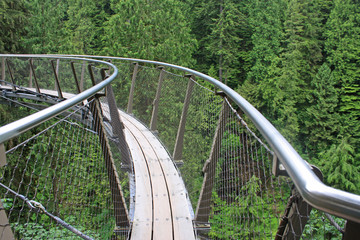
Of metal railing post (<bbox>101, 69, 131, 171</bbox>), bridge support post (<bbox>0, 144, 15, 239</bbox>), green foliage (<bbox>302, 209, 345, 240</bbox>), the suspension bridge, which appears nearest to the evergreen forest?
the suspension bridge

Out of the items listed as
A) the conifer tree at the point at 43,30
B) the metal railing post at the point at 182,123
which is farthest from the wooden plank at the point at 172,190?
the conifer tree at the point at 43,30

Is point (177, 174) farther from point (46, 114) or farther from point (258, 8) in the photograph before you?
point (258, 8)

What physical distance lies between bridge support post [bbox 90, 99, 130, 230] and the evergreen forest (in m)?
15.8

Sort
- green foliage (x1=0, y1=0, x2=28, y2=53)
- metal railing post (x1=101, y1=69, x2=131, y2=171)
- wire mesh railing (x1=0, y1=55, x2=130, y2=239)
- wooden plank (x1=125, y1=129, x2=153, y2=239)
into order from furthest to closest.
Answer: green foliage (x1=0, y1=0, x2=28, y2=53), metal railing post (x1=101, y1=69, x2=131, y2=171), wire mesh railing (x1=0, y1=55, x2=130, y2=239), wooden plank (x1=125, y1=129, x2=153, y2=239)

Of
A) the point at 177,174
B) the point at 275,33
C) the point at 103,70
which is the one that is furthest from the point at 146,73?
the point at 275,33

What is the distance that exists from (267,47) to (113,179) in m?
25.2

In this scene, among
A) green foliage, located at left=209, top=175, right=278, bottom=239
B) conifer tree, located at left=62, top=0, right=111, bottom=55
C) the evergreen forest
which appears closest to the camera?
green foliage, located at left=209, top=175, right=278, bottom=239

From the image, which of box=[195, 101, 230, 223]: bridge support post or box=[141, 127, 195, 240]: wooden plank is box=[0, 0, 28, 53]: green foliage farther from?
box=[195, 101, 230, 223]: bridge support post

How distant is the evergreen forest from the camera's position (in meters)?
19.0

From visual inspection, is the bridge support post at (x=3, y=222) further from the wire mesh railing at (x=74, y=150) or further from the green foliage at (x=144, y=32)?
the green foliage at (x=144, y=32)

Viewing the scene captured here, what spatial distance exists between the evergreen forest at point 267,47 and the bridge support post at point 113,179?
15.8 m

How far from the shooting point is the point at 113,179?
2.46 metres

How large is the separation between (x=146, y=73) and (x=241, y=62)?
74.9 ft

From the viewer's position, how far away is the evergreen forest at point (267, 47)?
749 inches
